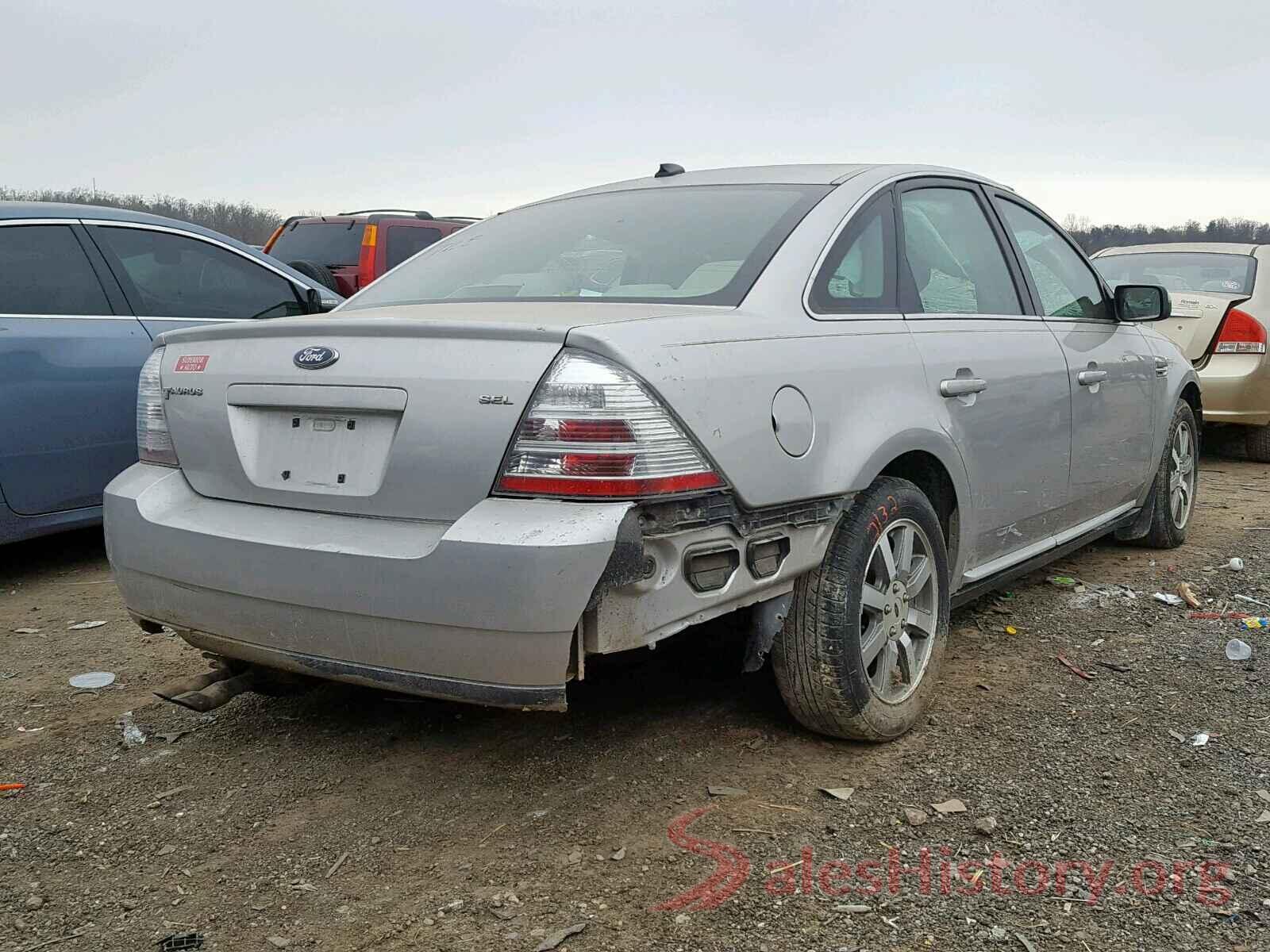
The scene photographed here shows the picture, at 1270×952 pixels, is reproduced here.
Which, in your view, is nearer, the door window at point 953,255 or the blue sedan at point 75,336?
the door window at point 953,255

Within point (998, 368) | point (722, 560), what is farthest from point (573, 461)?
point (998, 368)

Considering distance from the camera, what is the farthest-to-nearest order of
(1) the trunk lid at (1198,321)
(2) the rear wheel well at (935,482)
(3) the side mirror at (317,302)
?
(1) the trunk lid at (1198,321) < (3) the side mirror at (317,302) < (2) the rear wheel well at (935,482)

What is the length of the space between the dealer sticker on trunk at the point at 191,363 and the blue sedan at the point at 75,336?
2.18 meters

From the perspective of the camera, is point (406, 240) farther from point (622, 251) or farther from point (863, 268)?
point (863, 268)

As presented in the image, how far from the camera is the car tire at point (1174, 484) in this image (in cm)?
525

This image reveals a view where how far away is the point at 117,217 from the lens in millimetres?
5473

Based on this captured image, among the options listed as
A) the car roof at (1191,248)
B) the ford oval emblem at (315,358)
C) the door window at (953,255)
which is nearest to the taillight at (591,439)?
the ford oval emblem at (315,358)

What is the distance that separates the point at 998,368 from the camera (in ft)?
12.0

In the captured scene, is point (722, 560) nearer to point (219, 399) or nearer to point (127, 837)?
point (219, 399)

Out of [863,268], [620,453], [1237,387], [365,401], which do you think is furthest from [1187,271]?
[365,401]

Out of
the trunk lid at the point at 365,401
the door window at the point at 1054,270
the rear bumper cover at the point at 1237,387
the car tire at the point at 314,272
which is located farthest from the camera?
the rear bumper cover at the point at 1237,387

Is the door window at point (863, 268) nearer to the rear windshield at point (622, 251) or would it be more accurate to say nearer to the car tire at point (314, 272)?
the rear windshield at point (622, 251)

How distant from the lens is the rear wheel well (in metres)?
3.28

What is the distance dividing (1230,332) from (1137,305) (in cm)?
394
